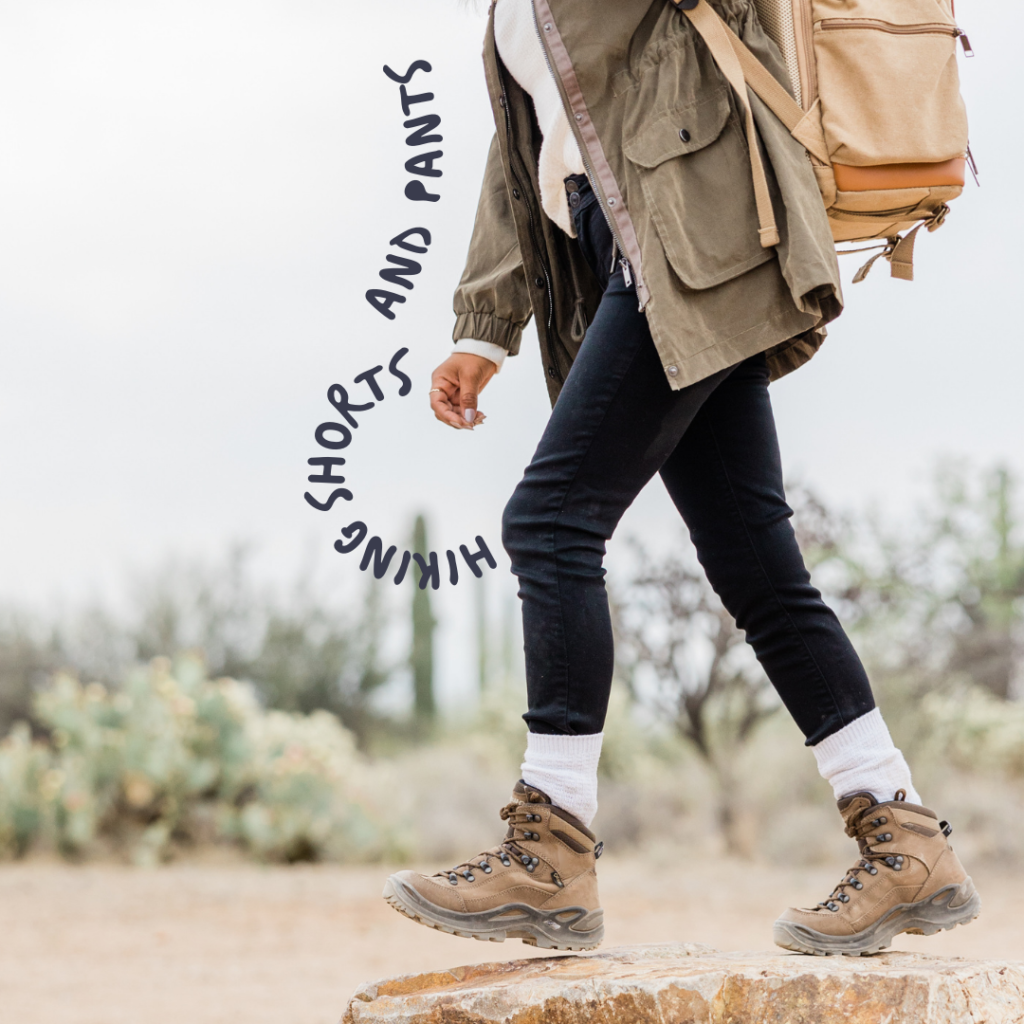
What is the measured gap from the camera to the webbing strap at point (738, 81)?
5.53 ft

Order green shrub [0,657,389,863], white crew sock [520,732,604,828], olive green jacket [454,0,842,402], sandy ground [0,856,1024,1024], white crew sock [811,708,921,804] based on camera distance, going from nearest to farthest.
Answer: olive green jacket [454,0,842,402], white crew sock [520,732,604,828], white crew sock [811,708,921,804], sandy ground [0,856,1024,1024], green shrub [0,657,389,863]

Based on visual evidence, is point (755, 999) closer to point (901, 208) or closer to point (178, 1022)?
point (901, 208)

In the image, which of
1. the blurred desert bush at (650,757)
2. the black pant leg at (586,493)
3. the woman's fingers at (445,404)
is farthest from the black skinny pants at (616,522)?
the blurred desert bush at (650,757)

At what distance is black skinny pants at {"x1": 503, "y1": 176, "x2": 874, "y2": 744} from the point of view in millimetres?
1733

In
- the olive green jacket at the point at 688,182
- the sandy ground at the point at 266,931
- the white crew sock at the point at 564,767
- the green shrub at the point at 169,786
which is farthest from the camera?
the green shrub at the point at 169,786

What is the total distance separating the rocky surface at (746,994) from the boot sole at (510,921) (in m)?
0.08

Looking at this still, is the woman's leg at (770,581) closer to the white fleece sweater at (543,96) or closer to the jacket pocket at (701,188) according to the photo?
the jacket pocket at (701,188)

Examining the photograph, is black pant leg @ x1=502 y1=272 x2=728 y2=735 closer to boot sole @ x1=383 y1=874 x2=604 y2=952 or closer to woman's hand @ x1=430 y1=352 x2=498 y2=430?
boot sole @ x1=383 y1=874 x2=604 y2=952

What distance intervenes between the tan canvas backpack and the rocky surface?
3.65 ft

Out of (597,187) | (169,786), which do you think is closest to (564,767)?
(597,187)

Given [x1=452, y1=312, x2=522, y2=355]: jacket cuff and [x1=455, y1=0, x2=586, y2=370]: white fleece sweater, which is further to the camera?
[x1=452, y1=312, x2=522, y2=355]: jacket cuff

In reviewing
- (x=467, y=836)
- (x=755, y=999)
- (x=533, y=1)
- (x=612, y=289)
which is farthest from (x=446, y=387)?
(x=467, y=836)

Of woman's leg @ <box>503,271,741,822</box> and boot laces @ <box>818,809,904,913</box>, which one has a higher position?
woman's leg @ <box>503,271,741,822</box>

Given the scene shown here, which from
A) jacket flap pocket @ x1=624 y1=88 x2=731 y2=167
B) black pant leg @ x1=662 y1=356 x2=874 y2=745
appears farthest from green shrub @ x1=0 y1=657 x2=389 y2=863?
jacket flap pocket @ x1=624 y1=88 x2=731 y2=167
